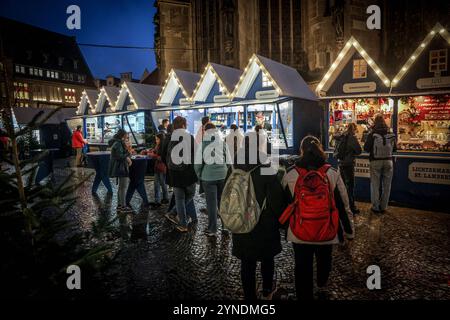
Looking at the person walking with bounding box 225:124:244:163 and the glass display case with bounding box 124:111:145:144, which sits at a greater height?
the glass display case with bounding box 124:111:145:144

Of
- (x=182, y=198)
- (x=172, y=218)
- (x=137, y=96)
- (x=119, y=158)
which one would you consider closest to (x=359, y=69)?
(x=182, y=198)

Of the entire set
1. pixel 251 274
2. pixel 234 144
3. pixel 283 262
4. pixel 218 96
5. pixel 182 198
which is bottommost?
pixel 283 262

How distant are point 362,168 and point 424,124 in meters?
1.76

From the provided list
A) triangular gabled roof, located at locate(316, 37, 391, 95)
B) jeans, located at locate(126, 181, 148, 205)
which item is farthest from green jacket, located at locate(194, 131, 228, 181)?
triangular gabled roof, located at locate(316, 37, 391, 95)

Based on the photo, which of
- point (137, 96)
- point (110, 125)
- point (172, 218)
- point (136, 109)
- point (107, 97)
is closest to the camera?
point (172, 218)

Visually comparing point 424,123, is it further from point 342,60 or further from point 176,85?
point 176,85

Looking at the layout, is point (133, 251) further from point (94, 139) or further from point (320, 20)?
point (320, 20)

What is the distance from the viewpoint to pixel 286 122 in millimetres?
11281

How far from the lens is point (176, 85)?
48.7ft

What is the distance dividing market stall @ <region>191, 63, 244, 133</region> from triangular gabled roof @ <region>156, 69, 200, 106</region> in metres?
0.75

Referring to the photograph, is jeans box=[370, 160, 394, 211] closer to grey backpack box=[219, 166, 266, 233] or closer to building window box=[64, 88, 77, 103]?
grey backpack box=[219, 166, 266, 233]

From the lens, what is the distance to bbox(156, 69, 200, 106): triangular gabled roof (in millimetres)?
14219

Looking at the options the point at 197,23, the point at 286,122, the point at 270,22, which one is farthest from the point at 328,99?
the point at 197,23

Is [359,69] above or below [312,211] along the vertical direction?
above
